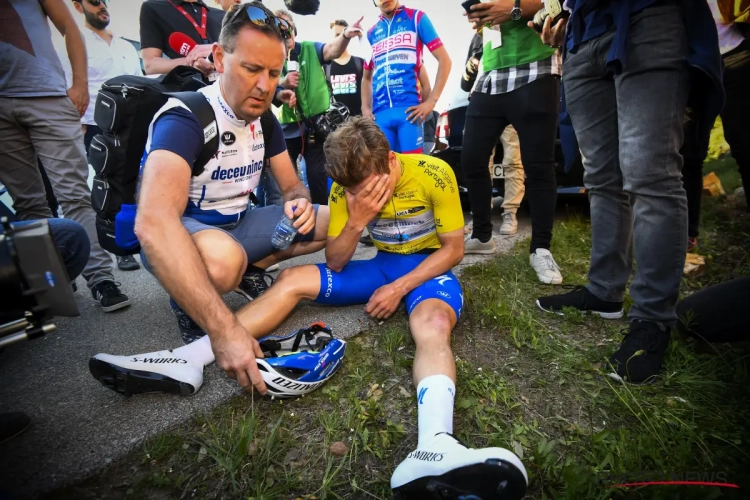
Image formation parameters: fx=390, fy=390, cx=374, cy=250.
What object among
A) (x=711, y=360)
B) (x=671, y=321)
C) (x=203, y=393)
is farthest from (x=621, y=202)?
(x=203, y=393)

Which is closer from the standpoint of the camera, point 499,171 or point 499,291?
point 499,291

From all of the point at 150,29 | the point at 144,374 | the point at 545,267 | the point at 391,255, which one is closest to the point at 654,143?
the point at 545,267

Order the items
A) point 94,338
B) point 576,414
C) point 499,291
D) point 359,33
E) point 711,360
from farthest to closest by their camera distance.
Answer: point 359,33, point 499,291, point 94,338, point 711,360, point 576,414

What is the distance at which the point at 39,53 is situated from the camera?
253 centimetres

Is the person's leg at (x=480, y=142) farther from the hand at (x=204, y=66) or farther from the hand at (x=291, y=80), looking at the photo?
the hand at (x=204, y=66)

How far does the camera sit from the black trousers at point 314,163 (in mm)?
3795

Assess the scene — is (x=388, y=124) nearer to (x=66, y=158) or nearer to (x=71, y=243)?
(x=66, y=158)

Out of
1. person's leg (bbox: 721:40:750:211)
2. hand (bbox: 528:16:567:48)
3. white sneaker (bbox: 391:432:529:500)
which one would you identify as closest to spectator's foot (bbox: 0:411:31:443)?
white sneaker (bbox: 391:432:529:500)

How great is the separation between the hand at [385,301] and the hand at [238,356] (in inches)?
30.7

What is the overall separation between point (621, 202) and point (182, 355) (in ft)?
7.27

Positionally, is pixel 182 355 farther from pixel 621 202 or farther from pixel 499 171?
pixel 499 171

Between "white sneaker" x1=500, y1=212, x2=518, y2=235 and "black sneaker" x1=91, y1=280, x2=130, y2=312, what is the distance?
3342 mm

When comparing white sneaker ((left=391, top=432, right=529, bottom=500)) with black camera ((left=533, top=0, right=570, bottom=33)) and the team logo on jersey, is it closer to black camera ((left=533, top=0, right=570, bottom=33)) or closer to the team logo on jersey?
the team logo on jersey

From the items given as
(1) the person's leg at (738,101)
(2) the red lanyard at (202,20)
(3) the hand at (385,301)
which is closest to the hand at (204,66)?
(2) the red lanyard at (202,20)
